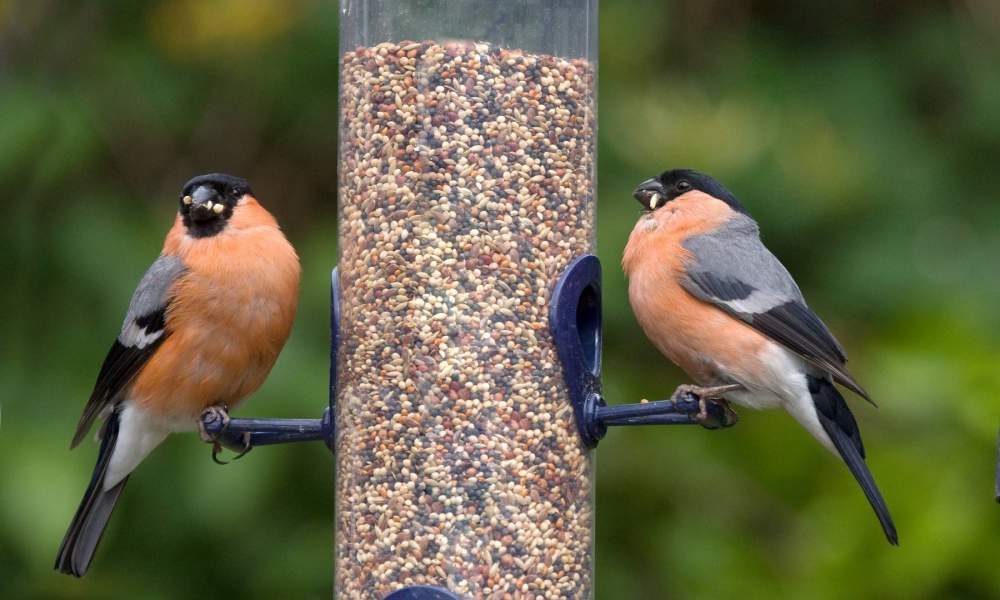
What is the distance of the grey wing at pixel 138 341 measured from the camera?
503 centimetres

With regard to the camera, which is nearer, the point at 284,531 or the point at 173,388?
the point at 173,388

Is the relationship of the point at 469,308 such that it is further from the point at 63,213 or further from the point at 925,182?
the point at 925,182

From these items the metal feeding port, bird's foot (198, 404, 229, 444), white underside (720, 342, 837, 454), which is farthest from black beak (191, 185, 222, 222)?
white underside (720, 342, 837, 454)

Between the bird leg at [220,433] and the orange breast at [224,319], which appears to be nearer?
the bird leg at [220,433]

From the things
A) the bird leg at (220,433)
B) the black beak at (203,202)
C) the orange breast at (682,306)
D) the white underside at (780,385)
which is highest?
the black beak at (203,202)

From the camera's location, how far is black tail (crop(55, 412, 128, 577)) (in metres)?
5.02

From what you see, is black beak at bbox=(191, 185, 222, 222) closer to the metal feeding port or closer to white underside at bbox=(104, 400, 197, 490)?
white underside at bbox=(104, 400, 197, 490)

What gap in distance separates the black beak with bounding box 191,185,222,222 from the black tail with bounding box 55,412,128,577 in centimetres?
76

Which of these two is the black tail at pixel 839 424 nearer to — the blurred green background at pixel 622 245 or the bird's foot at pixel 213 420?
the blurred green background at pixel 622 245

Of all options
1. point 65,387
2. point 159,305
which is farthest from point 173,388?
point 65,387

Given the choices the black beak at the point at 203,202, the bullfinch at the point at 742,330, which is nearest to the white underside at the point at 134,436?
the black beak at the point at 203,202

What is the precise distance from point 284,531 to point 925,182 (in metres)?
3.12

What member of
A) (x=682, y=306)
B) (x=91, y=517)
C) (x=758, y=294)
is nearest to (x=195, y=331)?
(x=91, y=517)

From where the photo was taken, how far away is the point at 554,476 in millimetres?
4203
